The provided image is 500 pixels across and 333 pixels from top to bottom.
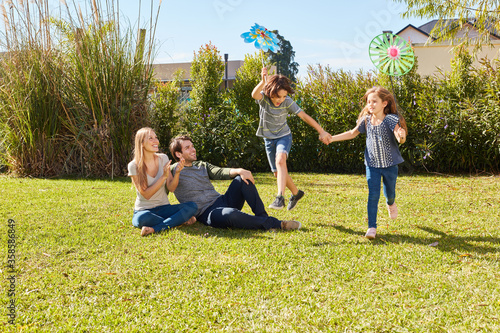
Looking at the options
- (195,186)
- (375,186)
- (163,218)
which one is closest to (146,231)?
(163,218)

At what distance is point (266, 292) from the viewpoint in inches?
111

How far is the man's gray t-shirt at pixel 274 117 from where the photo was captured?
5152 mm

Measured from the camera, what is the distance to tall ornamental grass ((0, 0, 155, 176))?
791 cm

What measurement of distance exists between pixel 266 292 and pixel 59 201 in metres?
4.00

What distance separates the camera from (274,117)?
5152 mm

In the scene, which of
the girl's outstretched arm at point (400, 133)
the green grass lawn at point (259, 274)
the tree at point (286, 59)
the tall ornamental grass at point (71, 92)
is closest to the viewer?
the green grass lawn at point (259, 274)

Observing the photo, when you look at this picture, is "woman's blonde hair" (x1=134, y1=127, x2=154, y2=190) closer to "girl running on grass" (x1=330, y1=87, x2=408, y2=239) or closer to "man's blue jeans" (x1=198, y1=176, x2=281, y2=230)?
"man's blue jeans" (x1=198, y1=176, x2=281, y2=230)

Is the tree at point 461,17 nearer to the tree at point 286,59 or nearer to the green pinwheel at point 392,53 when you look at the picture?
the green pinwheel at point 392,53

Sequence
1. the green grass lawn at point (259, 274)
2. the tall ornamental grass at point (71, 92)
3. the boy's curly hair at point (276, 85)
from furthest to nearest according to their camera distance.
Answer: the tall ornamental grass at point (71, 92), the boy's curly hair at point (276, 85), the green grass lawn at point (259, 274)

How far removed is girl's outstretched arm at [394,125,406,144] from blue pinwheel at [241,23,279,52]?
209 centimetres

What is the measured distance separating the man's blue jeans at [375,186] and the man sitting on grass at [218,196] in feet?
2.31

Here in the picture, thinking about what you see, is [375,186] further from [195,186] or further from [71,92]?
[71,92]

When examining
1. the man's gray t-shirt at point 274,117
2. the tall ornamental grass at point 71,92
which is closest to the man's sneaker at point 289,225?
the man's gray t-shirt at point 274,117

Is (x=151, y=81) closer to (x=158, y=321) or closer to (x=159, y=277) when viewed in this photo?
(x=159, y=277)
